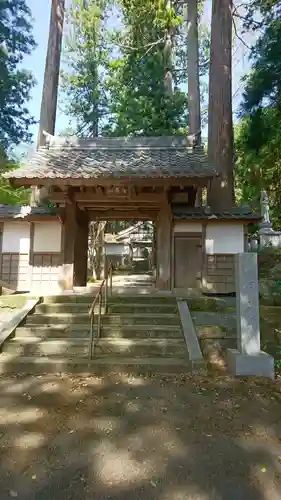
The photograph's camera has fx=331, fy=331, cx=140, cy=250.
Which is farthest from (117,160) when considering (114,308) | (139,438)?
(139,438)

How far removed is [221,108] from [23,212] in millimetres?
6364

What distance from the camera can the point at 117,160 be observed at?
336 inches

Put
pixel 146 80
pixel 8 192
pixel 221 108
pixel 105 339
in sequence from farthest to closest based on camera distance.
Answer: pixel 146 80 < pixel 8 192 < pixel 221 108 < pixel 105 339

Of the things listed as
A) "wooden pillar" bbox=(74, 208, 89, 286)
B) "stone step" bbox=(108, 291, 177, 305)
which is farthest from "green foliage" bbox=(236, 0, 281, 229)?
"stone step" bbox=(108, 291, 177, 305)

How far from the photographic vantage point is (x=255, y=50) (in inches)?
384

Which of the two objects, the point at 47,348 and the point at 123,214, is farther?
the point at 123,214

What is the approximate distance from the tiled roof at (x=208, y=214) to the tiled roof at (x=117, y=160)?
47.7 inches

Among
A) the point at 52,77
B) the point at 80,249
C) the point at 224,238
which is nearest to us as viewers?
the point at 224,238

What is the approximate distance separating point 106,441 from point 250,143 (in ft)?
31.9

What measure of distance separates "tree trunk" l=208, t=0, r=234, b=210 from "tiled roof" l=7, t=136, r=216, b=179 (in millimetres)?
663

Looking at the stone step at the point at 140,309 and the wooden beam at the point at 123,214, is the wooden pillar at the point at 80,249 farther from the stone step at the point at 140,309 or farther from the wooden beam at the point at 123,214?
the stone step at the point at 140,309

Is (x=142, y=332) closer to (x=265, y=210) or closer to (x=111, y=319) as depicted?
(x=111, y=319)

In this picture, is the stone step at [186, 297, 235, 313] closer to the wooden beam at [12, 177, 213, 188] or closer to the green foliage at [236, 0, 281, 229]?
the wooden beam at [12, 177, 213, 188]

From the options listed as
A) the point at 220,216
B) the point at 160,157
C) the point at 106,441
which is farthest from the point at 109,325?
the point at 160,157
